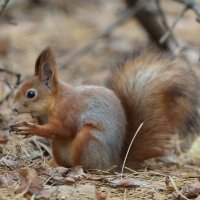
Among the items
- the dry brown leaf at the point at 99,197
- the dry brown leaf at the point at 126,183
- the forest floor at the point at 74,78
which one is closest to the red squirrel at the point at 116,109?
the forest floor at the point at 74,78

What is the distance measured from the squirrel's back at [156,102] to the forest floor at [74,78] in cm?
18

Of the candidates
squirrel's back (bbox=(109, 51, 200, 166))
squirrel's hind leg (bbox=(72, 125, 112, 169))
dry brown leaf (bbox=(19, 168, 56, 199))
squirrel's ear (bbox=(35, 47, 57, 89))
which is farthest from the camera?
squirrel's back (bbox=(109, 51, 200, 166))

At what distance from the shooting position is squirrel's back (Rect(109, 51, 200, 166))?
12.6 ft

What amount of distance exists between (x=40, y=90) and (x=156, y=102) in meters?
0.72

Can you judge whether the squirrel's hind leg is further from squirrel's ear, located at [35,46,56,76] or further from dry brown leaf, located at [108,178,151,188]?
squirrel's ear, located at [35,46,56,76]

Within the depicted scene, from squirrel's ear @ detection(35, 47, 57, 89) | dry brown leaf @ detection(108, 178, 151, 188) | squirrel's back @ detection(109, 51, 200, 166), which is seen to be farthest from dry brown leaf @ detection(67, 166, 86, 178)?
squirrel's ear @ detection(35, 47, 57, 89)

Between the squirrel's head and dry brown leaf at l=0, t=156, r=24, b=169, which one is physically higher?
the squirrel's head

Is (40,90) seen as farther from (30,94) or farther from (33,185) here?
(33,185)

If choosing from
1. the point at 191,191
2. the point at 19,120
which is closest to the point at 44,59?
the point at 19,120

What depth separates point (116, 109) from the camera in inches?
144

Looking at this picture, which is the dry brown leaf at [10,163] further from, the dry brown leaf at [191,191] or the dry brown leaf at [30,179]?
the dry brown leaf at [191,191]

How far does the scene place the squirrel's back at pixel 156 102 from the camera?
3.83 meters

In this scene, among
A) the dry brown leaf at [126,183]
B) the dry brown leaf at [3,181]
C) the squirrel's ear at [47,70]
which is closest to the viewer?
the dry brown leaf at [3,181]

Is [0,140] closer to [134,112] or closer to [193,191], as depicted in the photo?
[134,112]
